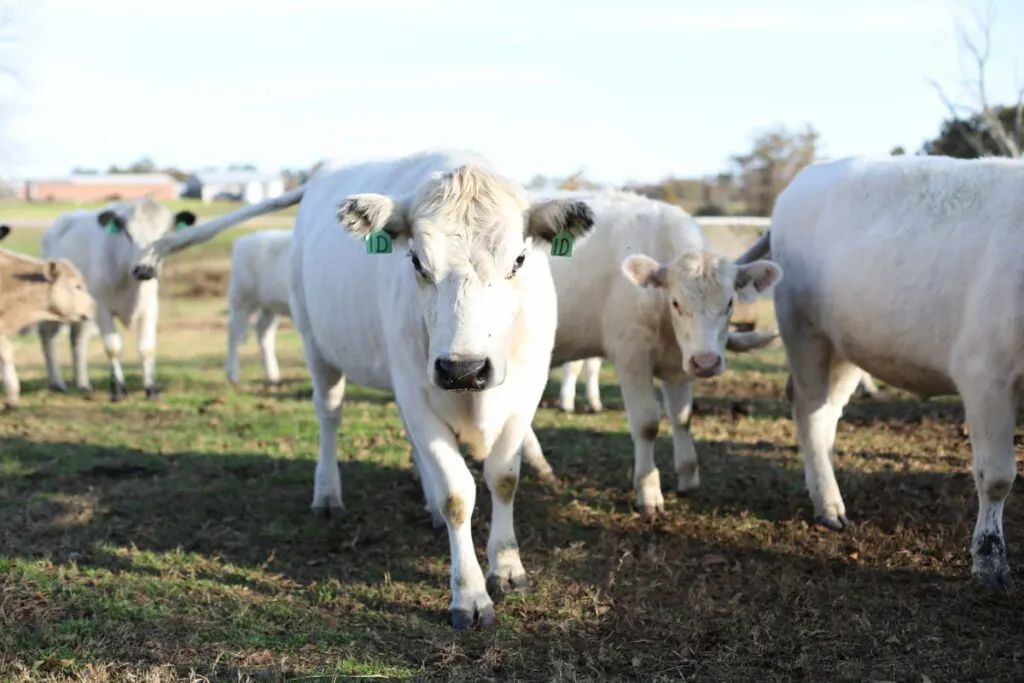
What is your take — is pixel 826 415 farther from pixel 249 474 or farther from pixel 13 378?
pixel 13 378

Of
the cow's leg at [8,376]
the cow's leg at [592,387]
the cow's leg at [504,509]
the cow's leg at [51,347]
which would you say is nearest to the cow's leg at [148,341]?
the cow's leg at [51,347]

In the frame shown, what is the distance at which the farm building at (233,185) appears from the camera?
97.4 meters

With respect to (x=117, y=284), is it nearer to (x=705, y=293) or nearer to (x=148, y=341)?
(x=148, y=341)

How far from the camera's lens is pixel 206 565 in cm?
647

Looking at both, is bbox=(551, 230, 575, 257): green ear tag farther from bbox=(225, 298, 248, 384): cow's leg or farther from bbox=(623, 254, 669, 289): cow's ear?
bbox=(225, 298, 248, 384): cow's leg

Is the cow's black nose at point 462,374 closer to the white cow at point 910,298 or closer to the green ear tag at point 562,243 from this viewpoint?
the green ear tag at point 562,243

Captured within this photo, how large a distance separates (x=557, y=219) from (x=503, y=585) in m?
1.99

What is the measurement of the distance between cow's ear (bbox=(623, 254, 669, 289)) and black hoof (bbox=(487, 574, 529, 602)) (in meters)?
2.55

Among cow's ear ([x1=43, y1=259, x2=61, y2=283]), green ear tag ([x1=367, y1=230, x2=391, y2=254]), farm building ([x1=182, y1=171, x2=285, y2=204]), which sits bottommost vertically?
farm building ([x1=182, y1=171, x2=285, y2=204])

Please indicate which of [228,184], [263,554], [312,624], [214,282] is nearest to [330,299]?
[263,554]

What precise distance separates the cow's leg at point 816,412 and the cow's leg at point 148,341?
8.32 meters

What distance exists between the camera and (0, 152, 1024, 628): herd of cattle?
5.32 m

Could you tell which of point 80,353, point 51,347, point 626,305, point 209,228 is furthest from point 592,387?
point 51,347

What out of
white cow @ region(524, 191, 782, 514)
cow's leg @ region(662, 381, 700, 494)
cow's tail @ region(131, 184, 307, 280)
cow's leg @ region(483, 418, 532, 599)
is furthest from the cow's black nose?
cow's tail @ region(131, 184, 307, 280)
